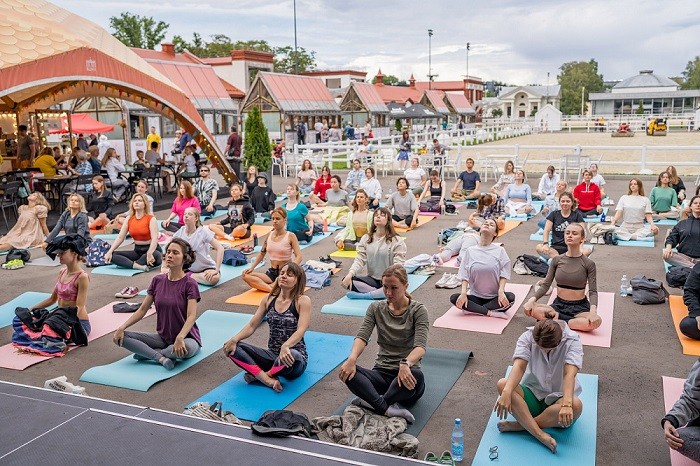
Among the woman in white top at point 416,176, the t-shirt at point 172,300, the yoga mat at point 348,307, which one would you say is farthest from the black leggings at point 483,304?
the woman in white top at point 416,176

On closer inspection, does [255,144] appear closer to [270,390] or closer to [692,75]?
[270,390]

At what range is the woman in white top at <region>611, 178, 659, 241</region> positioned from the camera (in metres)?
10.9

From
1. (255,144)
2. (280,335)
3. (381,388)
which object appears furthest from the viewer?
(255,144)

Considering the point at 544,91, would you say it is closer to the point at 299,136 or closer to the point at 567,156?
the point at 299,136

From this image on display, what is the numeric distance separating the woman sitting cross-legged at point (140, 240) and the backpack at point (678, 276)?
709 cm

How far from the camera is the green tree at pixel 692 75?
385 feet

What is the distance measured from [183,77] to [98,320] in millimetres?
23732

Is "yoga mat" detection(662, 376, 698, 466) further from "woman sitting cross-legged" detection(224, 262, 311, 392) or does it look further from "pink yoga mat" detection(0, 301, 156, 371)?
"pink yoga mat" detection(0, 301, 156, 371)

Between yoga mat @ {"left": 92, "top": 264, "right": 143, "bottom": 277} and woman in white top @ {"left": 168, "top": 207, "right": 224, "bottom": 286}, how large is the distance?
40.6 inches

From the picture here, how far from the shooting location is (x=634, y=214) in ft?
36.7

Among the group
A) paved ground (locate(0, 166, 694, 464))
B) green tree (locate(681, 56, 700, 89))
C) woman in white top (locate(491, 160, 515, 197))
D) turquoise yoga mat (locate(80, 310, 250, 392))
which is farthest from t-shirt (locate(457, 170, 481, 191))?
green tree (locate(681, 56, 700, 89))

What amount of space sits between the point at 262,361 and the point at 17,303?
439 cm

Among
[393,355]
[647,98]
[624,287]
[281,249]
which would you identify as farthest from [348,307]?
[647,98]

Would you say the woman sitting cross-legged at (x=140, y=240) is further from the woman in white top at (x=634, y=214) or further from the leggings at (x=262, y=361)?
the woman in white top at (x=634, y=214)
